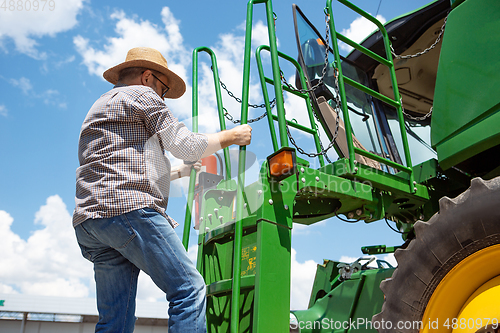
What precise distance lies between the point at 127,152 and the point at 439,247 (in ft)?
5.27

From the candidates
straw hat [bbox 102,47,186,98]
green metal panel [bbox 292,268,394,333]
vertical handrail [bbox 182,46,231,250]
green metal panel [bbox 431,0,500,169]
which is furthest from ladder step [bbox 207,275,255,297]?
green metal panel [bbox 431,0,500,169]

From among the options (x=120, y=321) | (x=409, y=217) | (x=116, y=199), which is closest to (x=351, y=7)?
(x=409, y=217)

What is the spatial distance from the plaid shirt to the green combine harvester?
591 millimetres

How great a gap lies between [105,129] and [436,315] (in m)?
1.86

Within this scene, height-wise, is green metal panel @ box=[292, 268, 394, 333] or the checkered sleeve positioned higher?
the checkered sleeve

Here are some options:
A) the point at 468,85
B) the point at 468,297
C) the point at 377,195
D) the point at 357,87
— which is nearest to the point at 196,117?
the point at 357,87

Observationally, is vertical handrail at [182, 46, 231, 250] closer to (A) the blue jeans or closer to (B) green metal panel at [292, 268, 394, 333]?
(A) the blue jeans

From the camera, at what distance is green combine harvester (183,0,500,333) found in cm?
202

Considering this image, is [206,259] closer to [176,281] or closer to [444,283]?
[176,281]

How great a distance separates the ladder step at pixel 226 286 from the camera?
2.40 metres

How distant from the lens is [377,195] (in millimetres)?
2891

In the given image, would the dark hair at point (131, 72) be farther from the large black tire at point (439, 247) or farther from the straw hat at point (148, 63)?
the large black tire at point (439, 247)

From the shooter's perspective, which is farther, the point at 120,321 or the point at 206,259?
the point at 206,259

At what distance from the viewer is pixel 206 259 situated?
9.90 feet
